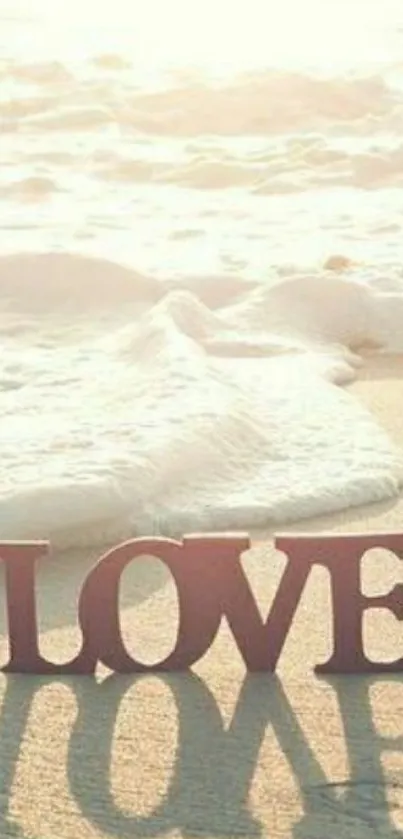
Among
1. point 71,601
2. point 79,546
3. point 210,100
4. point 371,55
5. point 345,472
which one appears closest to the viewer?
point 71,601

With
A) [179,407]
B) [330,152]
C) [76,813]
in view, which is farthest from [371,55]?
[76,813]

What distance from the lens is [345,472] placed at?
3176mm

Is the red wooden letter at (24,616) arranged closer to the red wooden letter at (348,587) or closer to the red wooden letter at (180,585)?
the red wooden letter at (180,585)

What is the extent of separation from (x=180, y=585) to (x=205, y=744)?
0.24 metres

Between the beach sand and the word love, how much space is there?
0.03 m

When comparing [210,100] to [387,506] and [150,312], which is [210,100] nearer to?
[150,312]

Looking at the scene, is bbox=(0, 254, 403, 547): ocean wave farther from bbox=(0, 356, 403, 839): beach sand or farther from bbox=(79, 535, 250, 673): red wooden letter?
bbox=(79, 535, 250, 673): red wooden letter

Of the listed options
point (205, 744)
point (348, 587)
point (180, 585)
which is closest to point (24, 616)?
point (180, 585)

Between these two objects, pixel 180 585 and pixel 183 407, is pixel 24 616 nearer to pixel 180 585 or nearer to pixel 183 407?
pixel 180 585

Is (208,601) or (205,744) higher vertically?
(208,601)

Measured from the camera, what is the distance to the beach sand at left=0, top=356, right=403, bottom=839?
1920mm

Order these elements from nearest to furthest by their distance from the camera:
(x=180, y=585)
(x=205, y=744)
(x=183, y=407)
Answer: (x=205, y=744), (x=180, y=585), (x=183, y=407)

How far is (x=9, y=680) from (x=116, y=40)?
9.86 metres

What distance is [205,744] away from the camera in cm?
211
